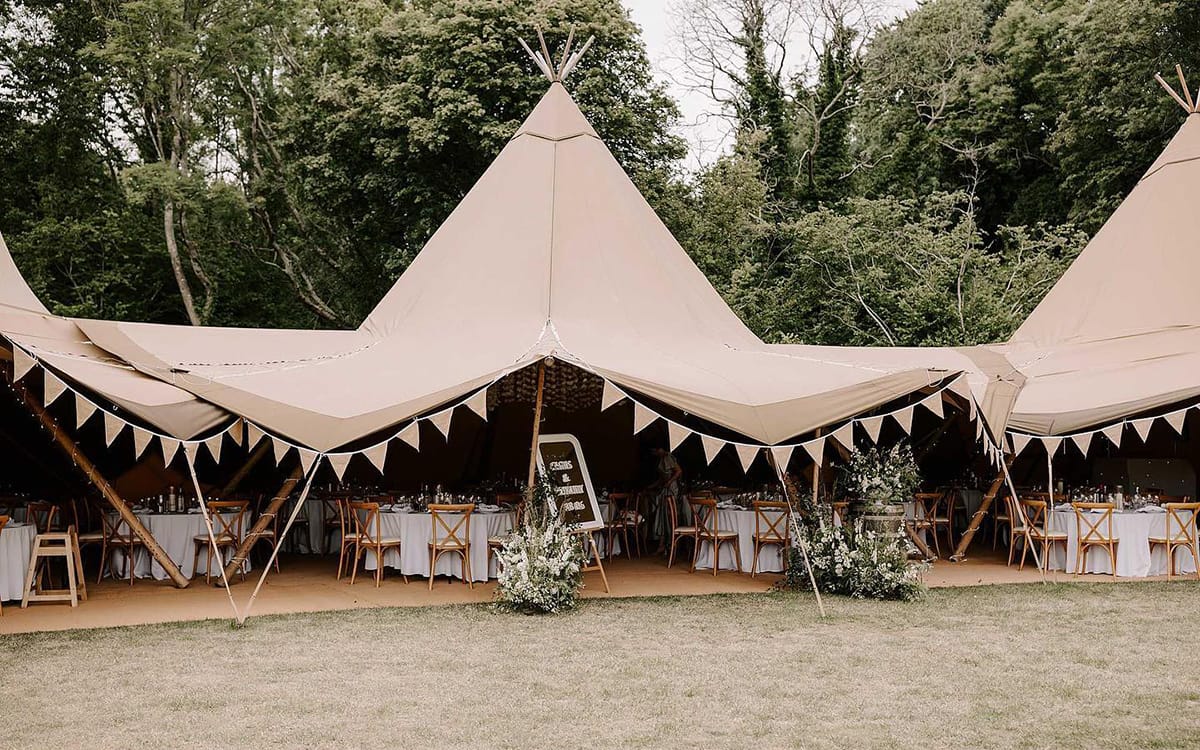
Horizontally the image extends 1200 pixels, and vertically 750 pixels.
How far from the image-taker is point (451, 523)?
9508 mm

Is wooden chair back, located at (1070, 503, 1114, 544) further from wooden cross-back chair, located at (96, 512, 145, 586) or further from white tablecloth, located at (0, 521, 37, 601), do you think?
white tablecloth, located at (0, 521, 37, 601)

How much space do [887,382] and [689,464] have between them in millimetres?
5926

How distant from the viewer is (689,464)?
1423 centimetres

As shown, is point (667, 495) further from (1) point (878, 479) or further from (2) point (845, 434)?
(2) point (845, 434)

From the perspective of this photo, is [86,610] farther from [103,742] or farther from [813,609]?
[813,609]

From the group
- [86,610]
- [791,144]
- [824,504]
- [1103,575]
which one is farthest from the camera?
[791,144]

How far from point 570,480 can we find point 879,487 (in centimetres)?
275

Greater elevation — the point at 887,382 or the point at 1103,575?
the point at 887,382

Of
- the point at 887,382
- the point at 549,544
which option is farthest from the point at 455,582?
the point at 887,382

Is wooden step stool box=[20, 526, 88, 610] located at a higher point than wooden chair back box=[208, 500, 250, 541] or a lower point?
lower

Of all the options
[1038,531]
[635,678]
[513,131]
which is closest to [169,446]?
[635,678]

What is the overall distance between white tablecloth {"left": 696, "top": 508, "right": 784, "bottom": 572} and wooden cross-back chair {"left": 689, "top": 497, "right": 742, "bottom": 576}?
0.04m

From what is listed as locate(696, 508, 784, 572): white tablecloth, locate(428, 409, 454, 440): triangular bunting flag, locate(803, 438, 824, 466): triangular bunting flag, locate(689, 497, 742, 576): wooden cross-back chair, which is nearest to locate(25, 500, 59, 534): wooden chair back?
locate(428, 409, 454, 440): triangular bunting flag

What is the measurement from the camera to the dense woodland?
67.2 ft
